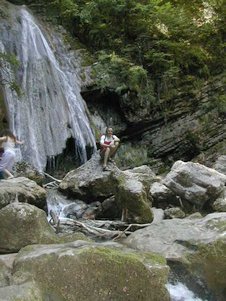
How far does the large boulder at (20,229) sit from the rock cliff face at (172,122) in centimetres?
974

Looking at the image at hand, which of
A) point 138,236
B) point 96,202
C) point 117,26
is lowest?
point 96,202

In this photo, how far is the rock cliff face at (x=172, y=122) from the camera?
1546 cm

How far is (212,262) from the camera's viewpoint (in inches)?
208

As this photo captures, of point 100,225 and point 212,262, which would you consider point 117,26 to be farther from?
point 212,262

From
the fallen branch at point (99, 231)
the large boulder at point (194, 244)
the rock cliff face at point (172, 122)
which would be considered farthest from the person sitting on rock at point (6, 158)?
the rock cliff face at point (172, 122)

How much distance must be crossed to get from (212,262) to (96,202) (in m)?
4.41

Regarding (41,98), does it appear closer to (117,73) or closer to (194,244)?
(117,73)

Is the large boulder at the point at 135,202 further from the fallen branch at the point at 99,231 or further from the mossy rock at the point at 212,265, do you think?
the mossy rock at the point at 212,265

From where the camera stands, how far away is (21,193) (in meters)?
7.25

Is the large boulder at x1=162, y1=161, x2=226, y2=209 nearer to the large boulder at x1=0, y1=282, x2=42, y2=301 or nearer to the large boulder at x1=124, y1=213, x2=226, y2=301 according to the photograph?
the large boulder at x1=124, y1=213, x2=226, y2=301

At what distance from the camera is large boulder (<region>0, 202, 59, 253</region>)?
5.25m

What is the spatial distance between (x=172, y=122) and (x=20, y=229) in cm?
1174

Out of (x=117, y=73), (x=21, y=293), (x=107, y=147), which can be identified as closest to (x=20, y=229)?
(x=21, y=293)

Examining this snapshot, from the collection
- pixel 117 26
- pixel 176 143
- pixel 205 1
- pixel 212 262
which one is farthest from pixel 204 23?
pixel 212 262
